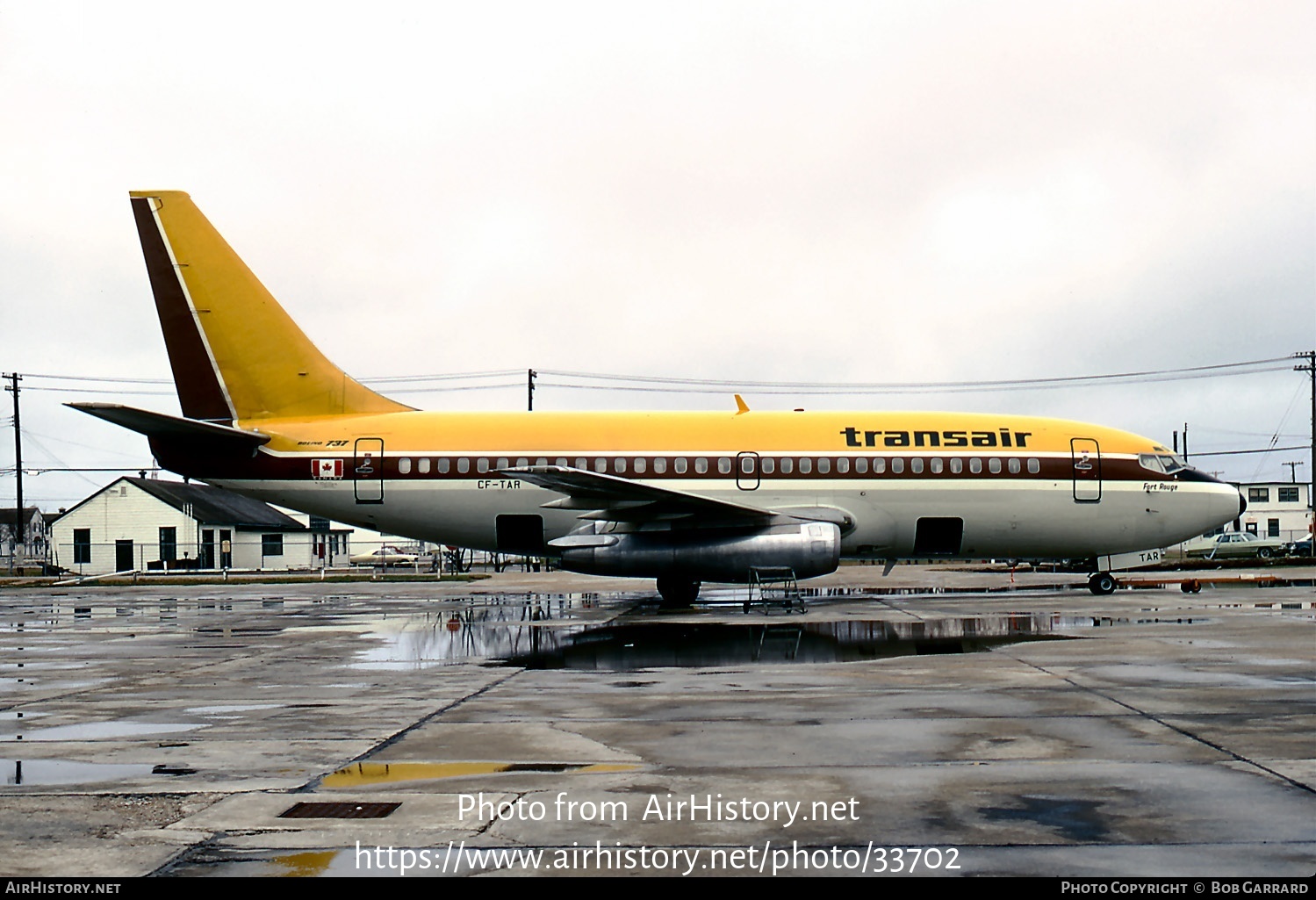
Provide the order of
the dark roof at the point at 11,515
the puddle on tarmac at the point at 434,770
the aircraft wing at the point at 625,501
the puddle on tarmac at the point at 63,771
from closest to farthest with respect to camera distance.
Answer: the puddle on tarmac at the point at 434,770
the puddle on tarmac at the point at 63,771
the aircraft wing at the point at 625,501
the dark roof at the point at 11,515

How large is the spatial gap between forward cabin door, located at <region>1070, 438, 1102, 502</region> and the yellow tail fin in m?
16.5

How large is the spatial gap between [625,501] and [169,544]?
2062 inches

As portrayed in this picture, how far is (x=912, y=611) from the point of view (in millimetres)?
22031

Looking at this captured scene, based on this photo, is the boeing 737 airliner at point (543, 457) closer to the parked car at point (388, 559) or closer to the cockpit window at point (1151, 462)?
the cockpit window at point (1151, 462)

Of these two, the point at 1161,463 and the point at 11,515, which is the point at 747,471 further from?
the point at 11,515

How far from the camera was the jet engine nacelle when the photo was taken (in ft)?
72.1

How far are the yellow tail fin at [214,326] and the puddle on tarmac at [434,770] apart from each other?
18505 millimetres

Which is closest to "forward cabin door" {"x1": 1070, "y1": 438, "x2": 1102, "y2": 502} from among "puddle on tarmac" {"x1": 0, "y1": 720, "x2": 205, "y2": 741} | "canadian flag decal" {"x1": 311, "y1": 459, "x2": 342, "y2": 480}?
"canadian flag decal" {"x1": 311, "y1": 459, "x2": 342, "y2": 480}

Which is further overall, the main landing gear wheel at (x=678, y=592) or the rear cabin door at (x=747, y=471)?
the rear cabin door at (x=747, y=471)

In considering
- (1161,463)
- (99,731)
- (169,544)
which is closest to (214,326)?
(99,731)

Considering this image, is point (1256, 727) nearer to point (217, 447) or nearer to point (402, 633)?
point (402, 633)

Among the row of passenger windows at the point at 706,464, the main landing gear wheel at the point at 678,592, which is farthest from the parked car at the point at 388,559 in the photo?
the main landing gear wheel at the point at 678,592

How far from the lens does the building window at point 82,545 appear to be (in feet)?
220
